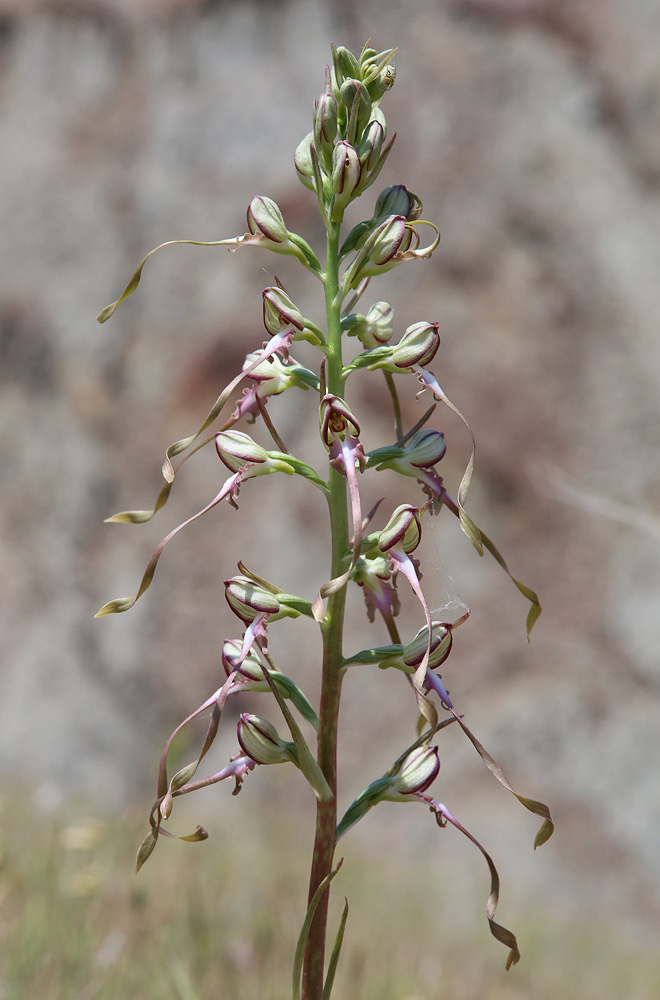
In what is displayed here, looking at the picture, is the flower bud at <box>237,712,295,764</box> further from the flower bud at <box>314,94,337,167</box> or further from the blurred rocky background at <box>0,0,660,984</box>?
the blurred rocky background at <box>0,0,660,984</box>

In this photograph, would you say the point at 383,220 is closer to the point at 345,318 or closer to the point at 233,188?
the point at 345,318

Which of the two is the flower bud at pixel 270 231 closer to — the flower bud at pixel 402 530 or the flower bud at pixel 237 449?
the flower bud at pixel 237 449

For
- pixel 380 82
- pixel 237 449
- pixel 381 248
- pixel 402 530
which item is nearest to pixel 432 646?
pixel 402 530

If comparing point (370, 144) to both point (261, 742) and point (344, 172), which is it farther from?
point (261, 742)

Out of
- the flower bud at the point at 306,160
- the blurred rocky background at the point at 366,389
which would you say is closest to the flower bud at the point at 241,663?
the flower bud at the point at 306,160

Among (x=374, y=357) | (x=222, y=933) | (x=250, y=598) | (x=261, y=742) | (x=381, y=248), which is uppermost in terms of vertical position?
(x=381, y=248)
